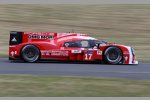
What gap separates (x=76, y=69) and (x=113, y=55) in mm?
1925

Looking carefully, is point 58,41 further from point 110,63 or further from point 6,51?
point 6,51

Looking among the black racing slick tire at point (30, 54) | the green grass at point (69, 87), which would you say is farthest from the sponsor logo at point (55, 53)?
the green grass at point (69, 87)

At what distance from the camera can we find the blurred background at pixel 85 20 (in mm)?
26547

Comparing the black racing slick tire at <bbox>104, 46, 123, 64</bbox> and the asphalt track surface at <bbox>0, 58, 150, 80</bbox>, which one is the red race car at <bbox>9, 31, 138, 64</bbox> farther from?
the asphalt track surface at <bbox>0, 58, 150, 80</bbox>

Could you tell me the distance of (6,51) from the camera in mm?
20672

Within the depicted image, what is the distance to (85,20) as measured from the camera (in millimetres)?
29078

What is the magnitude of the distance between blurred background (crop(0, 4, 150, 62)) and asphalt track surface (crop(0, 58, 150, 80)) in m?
8.07

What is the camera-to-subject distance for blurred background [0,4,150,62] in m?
26.5

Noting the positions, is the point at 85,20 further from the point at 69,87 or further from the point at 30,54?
the point at 69,87

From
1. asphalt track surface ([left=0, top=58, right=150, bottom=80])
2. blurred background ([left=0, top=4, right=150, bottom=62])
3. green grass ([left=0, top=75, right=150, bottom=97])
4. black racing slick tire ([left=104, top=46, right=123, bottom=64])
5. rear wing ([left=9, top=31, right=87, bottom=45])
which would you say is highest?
blurred background ([left=0, top=4, right=150, bottom=62])

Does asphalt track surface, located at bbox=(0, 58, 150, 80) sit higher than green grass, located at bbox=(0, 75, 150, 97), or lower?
higher

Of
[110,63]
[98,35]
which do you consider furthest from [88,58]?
[98,35]

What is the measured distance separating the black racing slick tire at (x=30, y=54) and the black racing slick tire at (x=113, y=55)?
2.27 meters

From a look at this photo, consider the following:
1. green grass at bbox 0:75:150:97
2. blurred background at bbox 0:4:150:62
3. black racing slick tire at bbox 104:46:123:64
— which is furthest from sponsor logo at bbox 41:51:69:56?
blurred background at bbox 0:4:150:62
